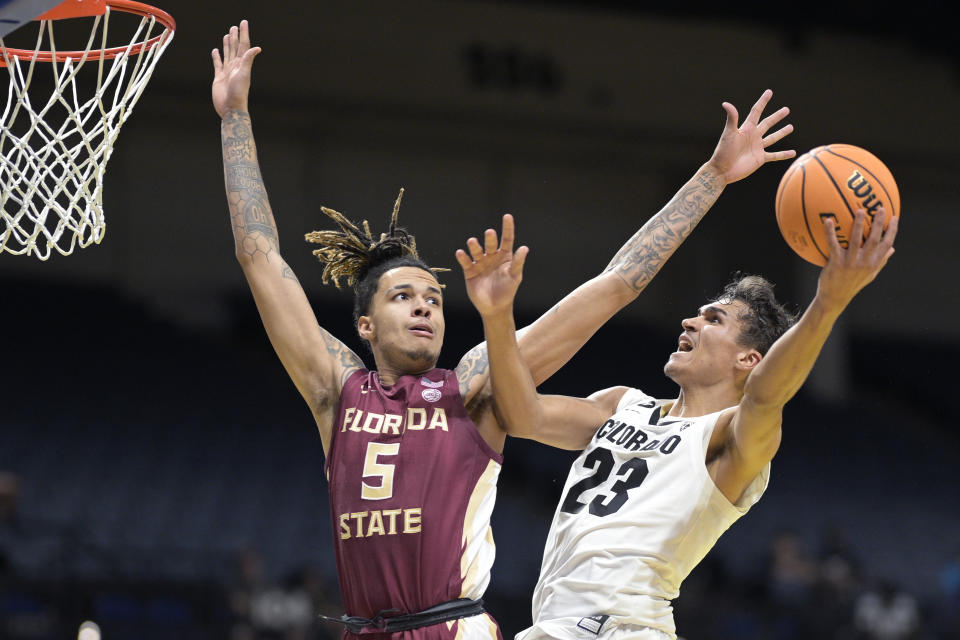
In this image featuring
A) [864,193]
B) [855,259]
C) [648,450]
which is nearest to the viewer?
[855,259]

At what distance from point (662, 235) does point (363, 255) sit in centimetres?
102

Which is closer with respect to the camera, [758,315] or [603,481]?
[603,481]

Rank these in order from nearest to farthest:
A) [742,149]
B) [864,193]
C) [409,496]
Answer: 1. [864,193]
2. [409,496]
3. [742,149]

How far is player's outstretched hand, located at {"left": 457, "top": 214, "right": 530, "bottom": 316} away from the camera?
354cm

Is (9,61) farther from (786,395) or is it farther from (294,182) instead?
(294,182)

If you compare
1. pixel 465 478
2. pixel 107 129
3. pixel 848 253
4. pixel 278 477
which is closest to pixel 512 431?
pixel 465 478

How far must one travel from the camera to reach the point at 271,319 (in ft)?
12.8

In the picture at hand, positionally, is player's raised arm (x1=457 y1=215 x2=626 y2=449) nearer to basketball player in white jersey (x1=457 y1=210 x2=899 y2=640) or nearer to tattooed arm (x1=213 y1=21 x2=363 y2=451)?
basketball player in white jersey (x1=457 y1=210 x2=899 y2=640)

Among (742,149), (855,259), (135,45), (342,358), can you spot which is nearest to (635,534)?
(342,358)

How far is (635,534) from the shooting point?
4.02 meters

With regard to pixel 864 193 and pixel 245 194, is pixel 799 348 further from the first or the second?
pixel 245 194

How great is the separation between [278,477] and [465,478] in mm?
8304

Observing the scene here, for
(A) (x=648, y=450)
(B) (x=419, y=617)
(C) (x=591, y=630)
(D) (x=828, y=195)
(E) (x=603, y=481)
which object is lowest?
(C) (x=591, y=630)

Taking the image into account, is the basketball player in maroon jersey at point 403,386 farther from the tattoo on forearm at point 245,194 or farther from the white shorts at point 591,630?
the white shorts at point 591,630
